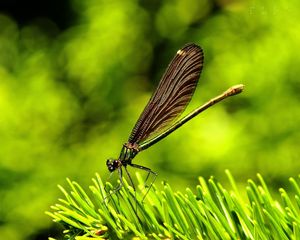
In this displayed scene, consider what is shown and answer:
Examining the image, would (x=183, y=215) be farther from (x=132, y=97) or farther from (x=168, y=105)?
(x=132, y=97)

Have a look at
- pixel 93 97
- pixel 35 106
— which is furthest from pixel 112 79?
pixel 35 106

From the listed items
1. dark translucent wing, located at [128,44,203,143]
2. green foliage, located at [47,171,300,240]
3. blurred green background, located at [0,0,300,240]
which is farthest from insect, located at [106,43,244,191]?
blurred green background, located at [0,0,300,240]

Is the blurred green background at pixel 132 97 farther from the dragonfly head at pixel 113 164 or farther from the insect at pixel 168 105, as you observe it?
the dragonfly head at pixel 113 164

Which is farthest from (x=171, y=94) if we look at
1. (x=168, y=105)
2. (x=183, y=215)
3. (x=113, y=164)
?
(x=183, y=215)

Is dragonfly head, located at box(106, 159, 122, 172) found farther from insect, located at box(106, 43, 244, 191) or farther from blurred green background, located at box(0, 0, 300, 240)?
blurred green background, located at box(0, 0, 300, 240)

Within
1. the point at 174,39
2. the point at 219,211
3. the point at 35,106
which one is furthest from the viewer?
the point at 174,39

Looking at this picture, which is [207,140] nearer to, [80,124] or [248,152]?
[248,152]
